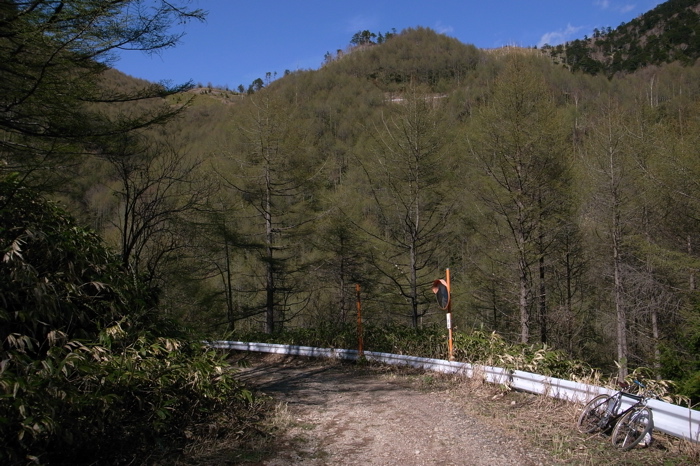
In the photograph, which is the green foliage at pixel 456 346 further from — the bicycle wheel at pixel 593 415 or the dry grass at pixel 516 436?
the bicycle wheel at pixel 593 415

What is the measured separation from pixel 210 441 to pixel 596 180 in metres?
16.1

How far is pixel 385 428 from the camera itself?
4941 millimetres

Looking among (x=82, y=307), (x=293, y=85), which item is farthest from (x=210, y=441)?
(x=293, y=85)

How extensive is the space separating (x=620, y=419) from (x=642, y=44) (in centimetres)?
15232

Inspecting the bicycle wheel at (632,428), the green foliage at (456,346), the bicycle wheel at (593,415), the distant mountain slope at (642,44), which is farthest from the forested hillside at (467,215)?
the distant mountain slope at (642,44)

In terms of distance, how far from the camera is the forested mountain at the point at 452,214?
12.8m

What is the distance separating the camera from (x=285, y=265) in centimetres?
1694

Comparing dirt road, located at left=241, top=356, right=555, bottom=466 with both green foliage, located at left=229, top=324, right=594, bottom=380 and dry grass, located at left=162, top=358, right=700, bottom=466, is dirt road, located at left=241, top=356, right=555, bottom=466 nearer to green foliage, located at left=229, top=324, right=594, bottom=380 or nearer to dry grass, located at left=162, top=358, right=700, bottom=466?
dry grass, located at left=162, top=358, right=700, bottom=466

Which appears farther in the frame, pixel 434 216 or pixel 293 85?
pixel 293 85

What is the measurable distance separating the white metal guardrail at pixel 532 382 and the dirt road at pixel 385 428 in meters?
0.37

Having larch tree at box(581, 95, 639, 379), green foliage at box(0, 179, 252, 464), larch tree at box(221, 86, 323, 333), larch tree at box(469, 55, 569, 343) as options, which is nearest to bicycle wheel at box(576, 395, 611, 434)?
green foliage at box(0, 179, 252, 464)

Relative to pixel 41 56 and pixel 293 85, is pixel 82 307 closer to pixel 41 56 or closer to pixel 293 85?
pixel 41 56

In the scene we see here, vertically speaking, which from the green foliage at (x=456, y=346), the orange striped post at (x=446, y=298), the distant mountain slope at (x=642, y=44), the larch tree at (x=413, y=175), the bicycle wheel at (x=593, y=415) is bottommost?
the green foliage at (x=456, y=346)

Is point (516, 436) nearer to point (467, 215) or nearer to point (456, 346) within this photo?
point (456, 346)
